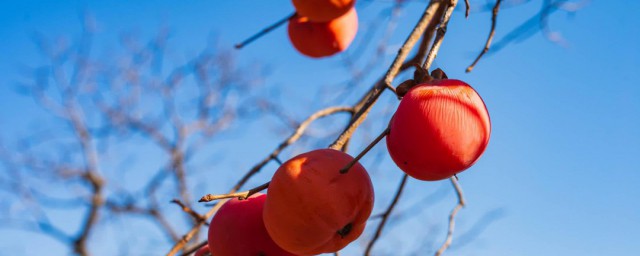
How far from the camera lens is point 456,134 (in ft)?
2.12

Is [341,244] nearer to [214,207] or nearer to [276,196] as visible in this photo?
[276,196]

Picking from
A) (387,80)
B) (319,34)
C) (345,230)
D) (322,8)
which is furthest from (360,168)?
(319,34)

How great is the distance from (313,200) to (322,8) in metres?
0.68

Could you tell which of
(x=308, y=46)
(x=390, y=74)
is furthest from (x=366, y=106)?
(x=308, y=46)

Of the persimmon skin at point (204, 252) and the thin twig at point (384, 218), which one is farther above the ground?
the persimmon skin at point (204, 252)

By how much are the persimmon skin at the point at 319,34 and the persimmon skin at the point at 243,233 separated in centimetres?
76

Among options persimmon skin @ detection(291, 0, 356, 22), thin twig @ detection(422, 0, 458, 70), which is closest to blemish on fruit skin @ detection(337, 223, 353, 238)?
thin twig @ detection(422, 0, 458, 70)

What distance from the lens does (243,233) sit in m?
0.73

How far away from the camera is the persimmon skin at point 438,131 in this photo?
642 mm

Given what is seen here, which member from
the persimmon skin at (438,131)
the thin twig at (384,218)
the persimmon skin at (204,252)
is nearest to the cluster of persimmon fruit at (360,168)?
the persimmon skin at (438,131)

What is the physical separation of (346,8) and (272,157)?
40 centimetres

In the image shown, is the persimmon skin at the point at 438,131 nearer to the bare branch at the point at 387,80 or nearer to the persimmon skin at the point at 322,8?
the bare branch at the point at 387,80

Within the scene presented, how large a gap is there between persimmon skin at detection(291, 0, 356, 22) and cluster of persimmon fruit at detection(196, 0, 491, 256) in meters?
0.55

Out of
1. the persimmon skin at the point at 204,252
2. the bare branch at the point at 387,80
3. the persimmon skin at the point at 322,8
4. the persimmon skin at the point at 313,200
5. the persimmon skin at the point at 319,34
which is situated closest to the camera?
the persimmon skin at the point at 313,200
